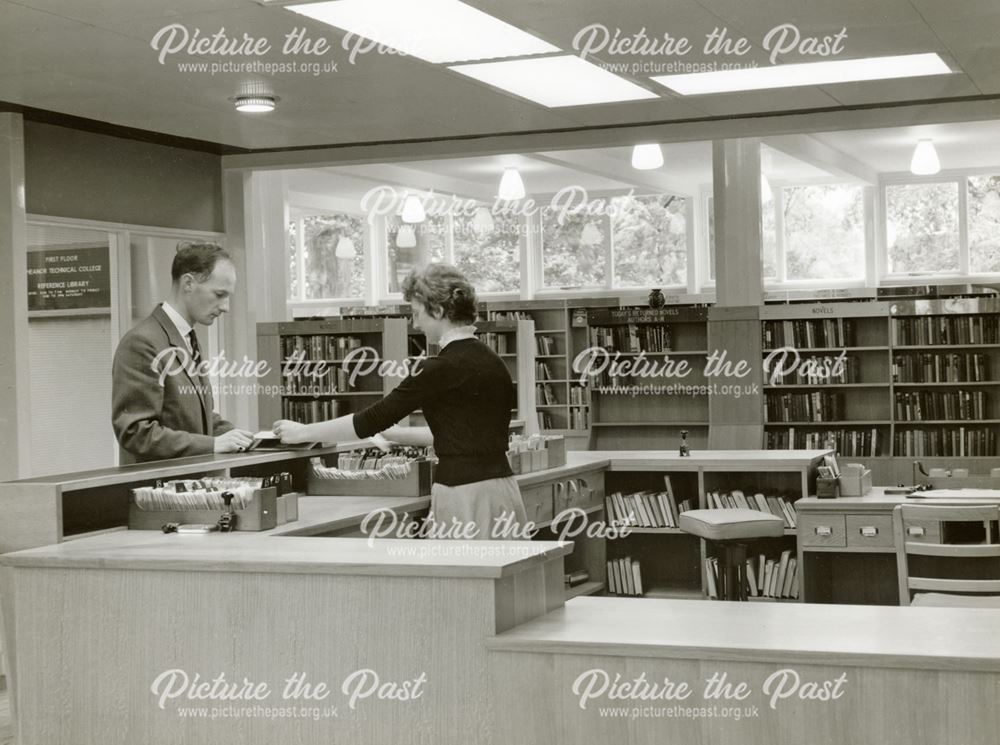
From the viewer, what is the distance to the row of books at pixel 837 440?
11953 millimetres

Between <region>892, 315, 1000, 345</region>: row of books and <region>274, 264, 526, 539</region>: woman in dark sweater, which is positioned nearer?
<region>274, 264, 526, 539</region>: woman in dark sweater

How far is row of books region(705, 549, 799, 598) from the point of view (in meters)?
7.24

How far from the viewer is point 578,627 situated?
10.2 feet

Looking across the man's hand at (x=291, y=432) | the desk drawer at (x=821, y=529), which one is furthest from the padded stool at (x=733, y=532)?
the man's hand at (x=291, y=432)

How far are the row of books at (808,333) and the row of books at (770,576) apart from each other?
4905mm

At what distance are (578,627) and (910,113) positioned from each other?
5.69 m

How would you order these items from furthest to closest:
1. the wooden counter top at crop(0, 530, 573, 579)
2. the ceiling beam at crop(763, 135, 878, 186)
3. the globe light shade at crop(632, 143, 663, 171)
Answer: the ceiling beam at crop(763, 135, 878, 186), the globe light shade at crop(632, 143, 663, 171), the wooden counter top at crop(0, 530, 573, 579)

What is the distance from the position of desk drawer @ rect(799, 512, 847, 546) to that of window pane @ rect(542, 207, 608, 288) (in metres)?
11.7

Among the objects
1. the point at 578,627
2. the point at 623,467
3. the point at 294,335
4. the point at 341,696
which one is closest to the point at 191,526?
the point at 341,696

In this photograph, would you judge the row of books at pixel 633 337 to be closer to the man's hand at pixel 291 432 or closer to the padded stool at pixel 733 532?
the padded stool at pixel 733 532

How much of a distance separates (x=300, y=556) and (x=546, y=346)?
12338mm

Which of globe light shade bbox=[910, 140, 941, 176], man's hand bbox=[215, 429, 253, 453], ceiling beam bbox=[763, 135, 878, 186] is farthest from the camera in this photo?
globe light shade bbox=[910, 140, 941, 176]

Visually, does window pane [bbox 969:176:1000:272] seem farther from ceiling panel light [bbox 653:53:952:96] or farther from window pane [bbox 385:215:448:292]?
ceiling panel light [bbox 653:53:952:96]

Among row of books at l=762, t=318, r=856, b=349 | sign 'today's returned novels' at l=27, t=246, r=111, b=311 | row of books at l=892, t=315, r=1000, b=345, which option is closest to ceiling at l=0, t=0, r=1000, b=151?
sign 'today's returned novels' at l=27, t=246, r=111, b=311
